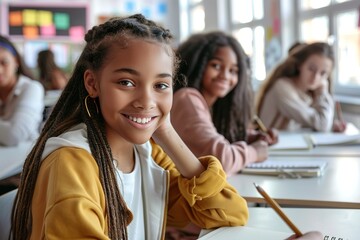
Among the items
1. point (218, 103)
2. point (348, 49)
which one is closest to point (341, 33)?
point (348, 49)

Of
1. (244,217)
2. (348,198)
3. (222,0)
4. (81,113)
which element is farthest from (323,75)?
(222,0)

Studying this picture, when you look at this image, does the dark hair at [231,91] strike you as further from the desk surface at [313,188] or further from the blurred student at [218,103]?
the desk surface at [313,188]

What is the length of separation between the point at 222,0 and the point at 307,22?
6.18 feet

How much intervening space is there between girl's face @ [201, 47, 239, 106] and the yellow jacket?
0.67 meters

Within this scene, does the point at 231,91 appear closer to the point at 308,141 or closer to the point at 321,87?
the point at 308,141

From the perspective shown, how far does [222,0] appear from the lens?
586 cm

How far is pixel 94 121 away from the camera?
95 centimetres

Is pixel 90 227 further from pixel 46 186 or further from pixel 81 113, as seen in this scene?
pixel 81 113

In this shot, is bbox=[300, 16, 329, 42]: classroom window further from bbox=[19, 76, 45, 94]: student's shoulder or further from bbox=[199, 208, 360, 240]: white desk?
bbox=[199, 208, 360, 240]: white desk

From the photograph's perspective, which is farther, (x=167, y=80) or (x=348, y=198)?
(x=348, y=198)

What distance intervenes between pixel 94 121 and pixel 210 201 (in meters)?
0.32

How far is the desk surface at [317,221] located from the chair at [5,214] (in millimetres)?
520

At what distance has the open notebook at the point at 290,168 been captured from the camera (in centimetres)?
146

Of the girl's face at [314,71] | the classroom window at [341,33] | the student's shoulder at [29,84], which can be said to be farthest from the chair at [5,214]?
the classroom window at [341,33]
